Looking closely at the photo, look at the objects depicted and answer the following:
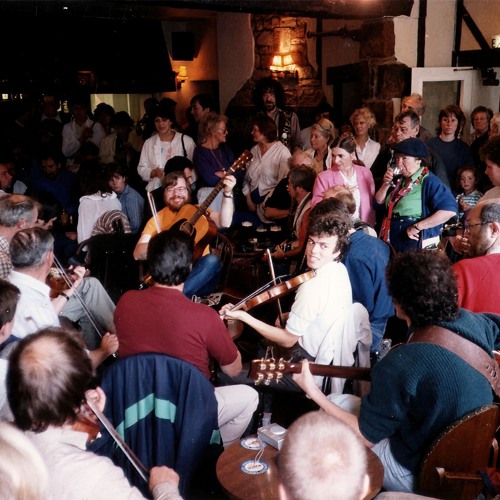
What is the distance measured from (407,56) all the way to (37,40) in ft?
17.2

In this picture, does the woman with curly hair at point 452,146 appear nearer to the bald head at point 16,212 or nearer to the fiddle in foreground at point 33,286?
the bald head at point 16,212

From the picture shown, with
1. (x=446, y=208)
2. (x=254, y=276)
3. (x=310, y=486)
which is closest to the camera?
(x=310, y=486)

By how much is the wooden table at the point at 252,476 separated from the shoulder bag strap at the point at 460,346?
0.46 m

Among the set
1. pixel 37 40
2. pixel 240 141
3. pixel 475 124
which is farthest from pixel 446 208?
pixel 37 40

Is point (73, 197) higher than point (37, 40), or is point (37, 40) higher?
point (37, 40)

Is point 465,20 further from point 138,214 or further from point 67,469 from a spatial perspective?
point 67,469

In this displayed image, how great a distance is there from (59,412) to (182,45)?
951cm

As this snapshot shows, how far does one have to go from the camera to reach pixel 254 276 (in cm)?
454

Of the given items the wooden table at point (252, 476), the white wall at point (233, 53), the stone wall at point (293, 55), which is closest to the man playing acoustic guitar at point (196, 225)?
the wooden table at point (252, 476)

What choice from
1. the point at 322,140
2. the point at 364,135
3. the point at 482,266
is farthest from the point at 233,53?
the point at 482,266

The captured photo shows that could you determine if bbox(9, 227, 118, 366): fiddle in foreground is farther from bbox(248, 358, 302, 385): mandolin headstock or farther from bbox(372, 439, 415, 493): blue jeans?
bbox(372, 439, 415, 493): blue jeans

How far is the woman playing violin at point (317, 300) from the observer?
114 inches

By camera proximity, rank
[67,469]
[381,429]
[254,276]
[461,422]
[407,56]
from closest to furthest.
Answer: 1. [67,469]
2. [461,422]
3. [381,429]
4. [254,276]
5. [407,56]

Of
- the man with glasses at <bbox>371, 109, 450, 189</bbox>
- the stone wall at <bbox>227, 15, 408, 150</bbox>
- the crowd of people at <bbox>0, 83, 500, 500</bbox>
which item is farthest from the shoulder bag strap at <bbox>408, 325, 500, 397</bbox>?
the stone wall at <bbox>227, 15, 408, 150</bbox>
